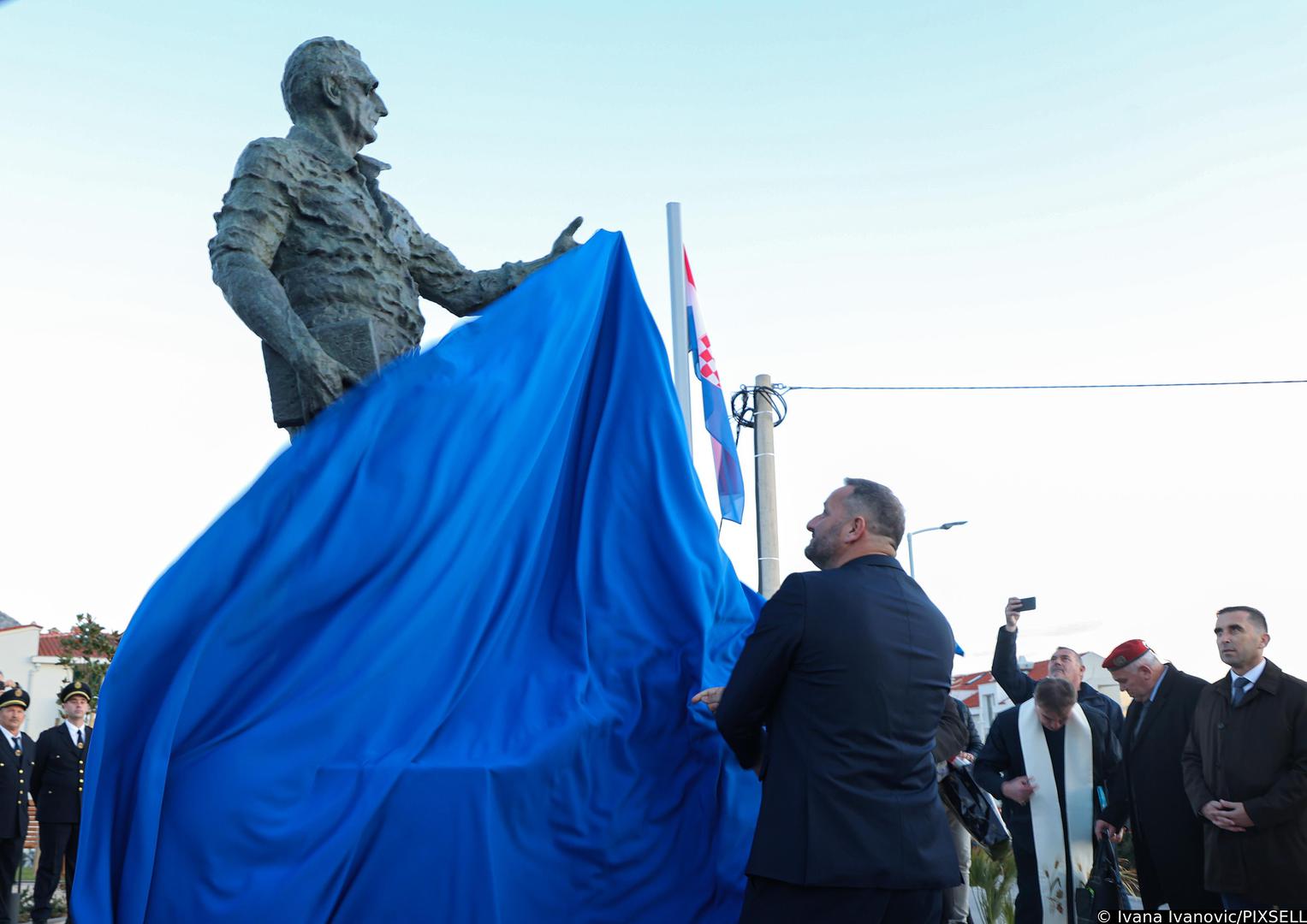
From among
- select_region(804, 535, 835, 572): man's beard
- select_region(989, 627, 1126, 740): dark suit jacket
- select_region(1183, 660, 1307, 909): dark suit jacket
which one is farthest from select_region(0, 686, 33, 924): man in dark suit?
select_region(1183, 660, 1307, 909): dark suit jacket

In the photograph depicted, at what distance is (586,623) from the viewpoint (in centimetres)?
312

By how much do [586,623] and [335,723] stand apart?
2.23ft

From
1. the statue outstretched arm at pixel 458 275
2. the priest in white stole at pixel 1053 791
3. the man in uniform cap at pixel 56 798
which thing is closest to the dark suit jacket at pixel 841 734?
the statue outstretched arm at pixel 458 275

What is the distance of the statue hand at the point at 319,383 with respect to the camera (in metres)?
3.28

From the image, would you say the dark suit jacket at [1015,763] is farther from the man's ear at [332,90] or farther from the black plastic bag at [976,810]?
the man's ear at [332,90]

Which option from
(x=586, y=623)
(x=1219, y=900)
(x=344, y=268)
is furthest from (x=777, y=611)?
(x=1219, y=900)

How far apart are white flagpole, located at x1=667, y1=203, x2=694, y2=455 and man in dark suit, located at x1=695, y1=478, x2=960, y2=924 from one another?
4381 millimetres

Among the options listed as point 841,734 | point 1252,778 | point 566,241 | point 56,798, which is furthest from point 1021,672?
point 56,798

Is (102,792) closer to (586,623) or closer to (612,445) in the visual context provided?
(586,623)

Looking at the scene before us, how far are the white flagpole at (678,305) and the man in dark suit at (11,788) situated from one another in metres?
5.53

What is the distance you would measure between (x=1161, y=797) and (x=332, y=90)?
493 centimetres

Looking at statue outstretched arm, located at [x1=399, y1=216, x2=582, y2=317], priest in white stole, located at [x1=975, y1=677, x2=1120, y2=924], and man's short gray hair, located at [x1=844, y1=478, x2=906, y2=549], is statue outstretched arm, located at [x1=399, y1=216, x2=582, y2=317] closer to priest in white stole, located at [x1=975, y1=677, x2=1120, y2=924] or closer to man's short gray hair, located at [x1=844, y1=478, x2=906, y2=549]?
man's short gray hair, located at [x1=844, y1=478, x2=906, y2=549]

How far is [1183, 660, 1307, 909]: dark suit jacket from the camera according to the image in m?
5.08

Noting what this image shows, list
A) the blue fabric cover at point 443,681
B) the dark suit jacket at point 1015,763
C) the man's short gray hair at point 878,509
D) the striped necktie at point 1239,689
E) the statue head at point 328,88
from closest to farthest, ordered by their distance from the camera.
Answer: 1. the blue fabric cover at point 443,681
2. the man's short gray hair at point 878,509
3. the statue head at point 328,88
4. the striped necktie at point 1239,689
5. the dark suit jacket at point 1015,763
